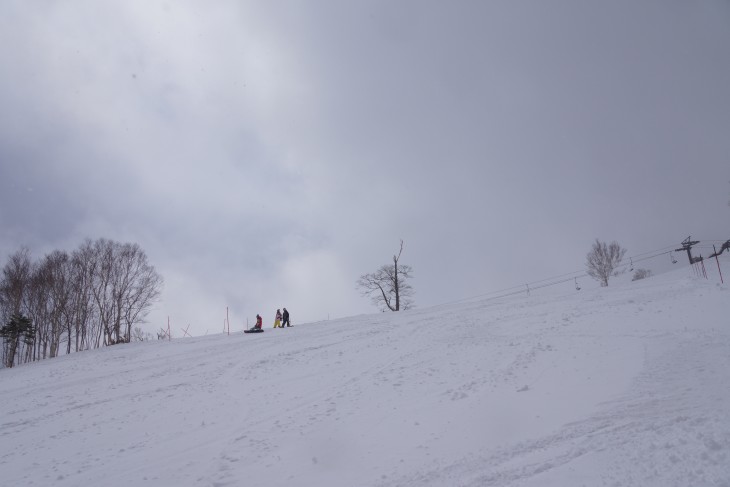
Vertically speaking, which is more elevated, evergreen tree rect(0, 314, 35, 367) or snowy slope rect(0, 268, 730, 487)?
evergreen tree rect(0, 314, 35, 367)

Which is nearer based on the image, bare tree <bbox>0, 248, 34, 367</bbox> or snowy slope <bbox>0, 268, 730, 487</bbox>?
snowy slope <bbox>0, 268, 730, 487</bbox>

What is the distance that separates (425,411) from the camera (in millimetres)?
10281

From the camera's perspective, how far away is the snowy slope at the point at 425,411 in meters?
6.54

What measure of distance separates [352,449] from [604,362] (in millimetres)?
8029

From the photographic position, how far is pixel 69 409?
13.8 meters

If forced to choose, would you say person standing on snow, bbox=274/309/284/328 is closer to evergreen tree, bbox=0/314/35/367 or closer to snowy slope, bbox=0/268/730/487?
snowy slope, bbox=0/268/730/487

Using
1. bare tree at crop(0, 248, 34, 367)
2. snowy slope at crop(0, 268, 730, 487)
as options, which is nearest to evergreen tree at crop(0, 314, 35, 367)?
bare tree at crop(0, 248, 34, 367)

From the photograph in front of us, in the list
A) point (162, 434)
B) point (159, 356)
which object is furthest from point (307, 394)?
point (159, 356)

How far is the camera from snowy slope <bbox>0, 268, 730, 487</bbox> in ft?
21.5

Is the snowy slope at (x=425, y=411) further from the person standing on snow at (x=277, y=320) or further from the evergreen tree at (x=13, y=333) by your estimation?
the evergreen tree at (x=13, y=333)

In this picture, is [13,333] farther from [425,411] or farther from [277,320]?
[425,411]

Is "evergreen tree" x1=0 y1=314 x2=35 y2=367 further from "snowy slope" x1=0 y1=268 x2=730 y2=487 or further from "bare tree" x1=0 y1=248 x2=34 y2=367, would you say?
"snowy slope" x1=0 y1=268 x2=730 y2=487

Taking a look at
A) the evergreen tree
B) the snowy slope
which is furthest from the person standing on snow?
the evergreen tree

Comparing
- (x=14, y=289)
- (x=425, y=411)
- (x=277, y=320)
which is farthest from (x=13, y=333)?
(x=425, y=411)
